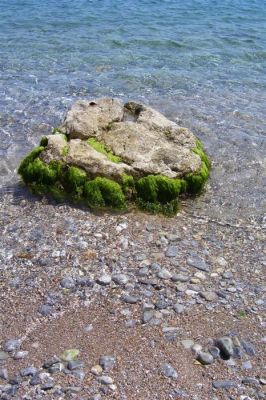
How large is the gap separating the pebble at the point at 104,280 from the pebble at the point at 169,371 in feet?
5.85

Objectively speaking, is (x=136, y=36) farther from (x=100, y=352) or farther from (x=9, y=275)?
(x=100, y=352)

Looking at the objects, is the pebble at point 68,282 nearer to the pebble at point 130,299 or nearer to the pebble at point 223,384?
the pebble at point 130,299

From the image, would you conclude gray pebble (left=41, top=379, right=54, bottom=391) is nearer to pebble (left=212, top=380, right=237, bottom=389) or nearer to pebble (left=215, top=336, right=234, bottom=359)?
pebble (left=212, top=380, right=237, bottom=389)

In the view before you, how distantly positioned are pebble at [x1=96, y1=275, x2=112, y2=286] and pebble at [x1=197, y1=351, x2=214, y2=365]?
188 centimetres

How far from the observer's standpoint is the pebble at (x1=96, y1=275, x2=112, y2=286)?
7.65 m

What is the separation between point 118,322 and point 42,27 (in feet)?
60.7

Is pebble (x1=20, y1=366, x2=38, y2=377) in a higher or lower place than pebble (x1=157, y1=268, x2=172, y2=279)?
lower

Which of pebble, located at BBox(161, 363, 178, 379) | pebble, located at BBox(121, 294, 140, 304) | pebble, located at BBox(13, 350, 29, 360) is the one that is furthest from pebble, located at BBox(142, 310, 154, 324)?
pebble, located at BBox(13, 350, 29, 360)

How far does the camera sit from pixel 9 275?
778cm

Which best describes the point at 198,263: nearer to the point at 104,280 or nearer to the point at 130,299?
the point at 130,299

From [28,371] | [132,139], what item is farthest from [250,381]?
[132,139]

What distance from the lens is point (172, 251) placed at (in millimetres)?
8539

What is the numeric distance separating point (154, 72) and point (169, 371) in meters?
13.0

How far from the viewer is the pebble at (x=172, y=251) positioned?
27.7 feet
